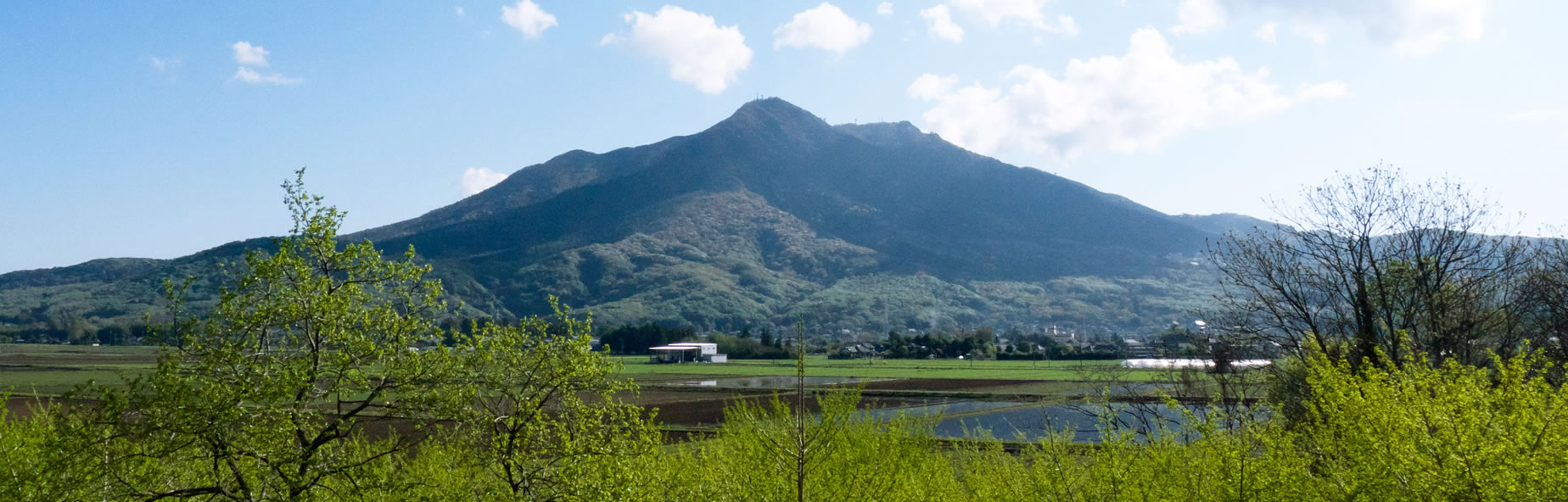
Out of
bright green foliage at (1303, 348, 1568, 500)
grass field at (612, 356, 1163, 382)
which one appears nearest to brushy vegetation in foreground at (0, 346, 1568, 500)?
bright green foliage at (1303, 348, 1568, 500)

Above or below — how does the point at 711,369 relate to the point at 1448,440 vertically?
below

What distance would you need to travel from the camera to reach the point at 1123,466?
14.2 meters

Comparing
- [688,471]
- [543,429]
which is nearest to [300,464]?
[543,429]

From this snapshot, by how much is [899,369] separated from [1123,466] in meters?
113

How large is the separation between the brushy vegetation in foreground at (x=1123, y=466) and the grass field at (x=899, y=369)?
86.2 metres

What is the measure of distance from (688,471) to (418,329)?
7490mm

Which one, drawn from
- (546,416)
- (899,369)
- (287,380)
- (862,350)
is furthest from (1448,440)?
(862,350)

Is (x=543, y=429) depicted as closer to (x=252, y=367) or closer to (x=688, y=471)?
(x=252, y=367)

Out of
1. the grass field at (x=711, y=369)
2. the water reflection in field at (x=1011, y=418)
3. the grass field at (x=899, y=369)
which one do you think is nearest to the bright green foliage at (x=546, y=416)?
the water reflection in field at (x=1011, y=418)

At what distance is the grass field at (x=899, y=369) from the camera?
10844 centimetres

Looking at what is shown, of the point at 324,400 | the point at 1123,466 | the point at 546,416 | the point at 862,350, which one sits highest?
the point at 324,400

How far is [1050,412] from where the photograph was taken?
64562mm

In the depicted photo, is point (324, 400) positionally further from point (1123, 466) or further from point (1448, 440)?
point (1448, 440)

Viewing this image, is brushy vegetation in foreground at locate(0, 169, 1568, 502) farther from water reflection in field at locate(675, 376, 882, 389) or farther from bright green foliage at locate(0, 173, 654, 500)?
water reflection in field at locate(675, 376, 882, 389)
